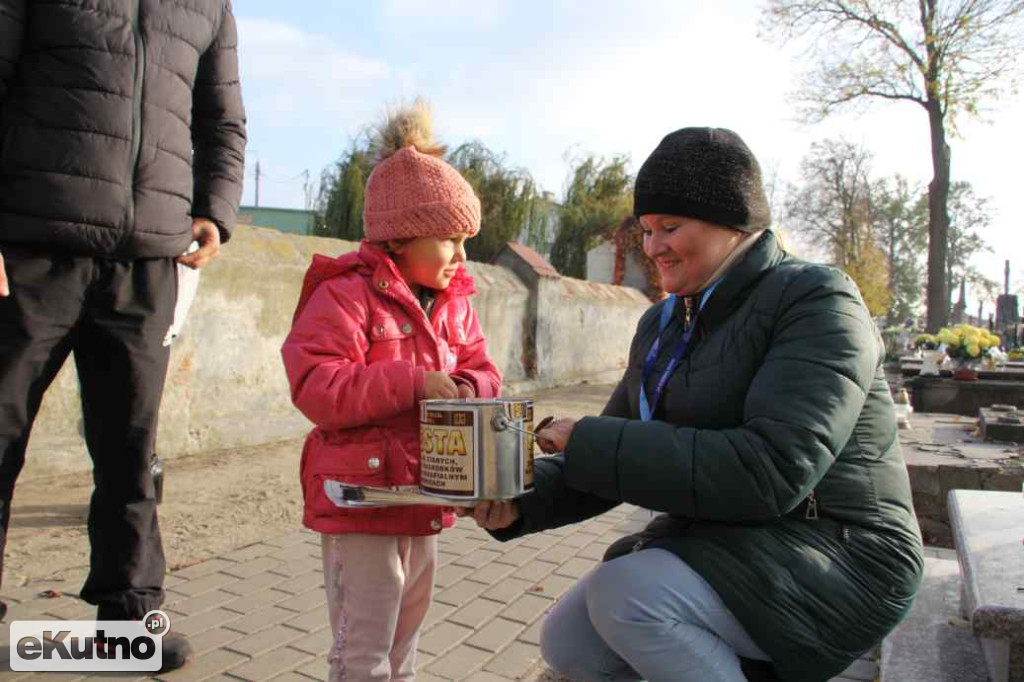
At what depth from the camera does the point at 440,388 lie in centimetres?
187

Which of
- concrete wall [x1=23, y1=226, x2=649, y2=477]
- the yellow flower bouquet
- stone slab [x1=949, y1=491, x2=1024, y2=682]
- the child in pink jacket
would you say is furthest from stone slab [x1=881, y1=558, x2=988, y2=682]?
the yellow flower bouquet

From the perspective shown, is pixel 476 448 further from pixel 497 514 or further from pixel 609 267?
pixel 609 267

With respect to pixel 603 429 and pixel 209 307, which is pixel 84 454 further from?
pixel 603 429

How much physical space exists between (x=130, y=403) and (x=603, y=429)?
5.01 ft

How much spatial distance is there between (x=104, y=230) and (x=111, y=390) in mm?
487

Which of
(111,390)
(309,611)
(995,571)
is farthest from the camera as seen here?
(309,611)

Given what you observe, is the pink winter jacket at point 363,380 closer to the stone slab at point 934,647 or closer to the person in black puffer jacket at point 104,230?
the person in black puffer jacket at point 104,230

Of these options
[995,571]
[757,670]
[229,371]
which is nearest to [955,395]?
[995,571]

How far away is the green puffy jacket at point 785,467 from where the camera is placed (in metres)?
1.51

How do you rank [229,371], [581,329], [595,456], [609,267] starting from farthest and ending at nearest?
[609,267] < [581,329] < [229,371] < [595,456]

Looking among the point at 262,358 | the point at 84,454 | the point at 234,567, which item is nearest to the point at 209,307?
the point at 262,358

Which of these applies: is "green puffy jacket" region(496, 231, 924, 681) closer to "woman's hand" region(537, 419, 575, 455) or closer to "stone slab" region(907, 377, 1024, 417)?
"woman's hand" region(537, 419, 575, 455)

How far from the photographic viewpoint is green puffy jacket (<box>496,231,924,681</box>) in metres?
1.51

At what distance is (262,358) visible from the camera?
5840 mm
